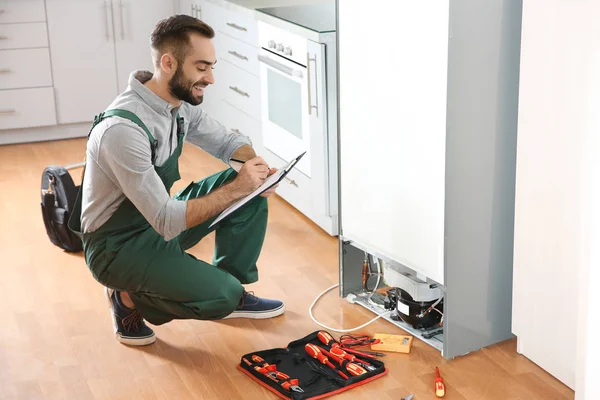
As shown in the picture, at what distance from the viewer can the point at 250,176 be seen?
2695mm

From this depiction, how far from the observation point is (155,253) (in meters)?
2.71

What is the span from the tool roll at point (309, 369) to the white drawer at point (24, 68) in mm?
2925

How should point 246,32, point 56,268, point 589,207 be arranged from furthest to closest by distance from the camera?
point 246,32
point 56,268
point 589,207

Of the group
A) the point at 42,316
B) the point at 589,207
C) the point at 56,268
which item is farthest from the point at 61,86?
the point at 589,207

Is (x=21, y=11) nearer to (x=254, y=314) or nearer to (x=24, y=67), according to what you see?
(x=24, y=67)

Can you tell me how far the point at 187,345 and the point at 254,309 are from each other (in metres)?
0.29

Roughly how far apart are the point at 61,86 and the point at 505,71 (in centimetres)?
326

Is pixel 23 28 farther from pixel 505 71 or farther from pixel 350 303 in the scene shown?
pixel 505 71

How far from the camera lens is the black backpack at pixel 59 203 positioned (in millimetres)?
3566

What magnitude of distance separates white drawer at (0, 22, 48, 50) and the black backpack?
1.64 m

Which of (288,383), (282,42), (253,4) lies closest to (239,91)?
(253,4)

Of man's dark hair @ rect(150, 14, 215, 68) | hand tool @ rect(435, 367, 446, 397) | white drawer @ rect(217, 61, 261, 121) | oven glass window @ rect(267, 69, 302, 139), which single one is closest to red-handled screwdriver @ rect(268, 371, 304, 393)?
hand tool @ rect(435, 367, 446, 397)

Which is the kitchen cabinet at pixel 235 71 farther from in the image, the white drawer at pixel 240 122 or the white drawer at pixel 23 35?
the white drawer at pixel 23 35

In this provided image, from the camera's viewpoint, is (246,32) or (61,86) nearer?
(246,32)
